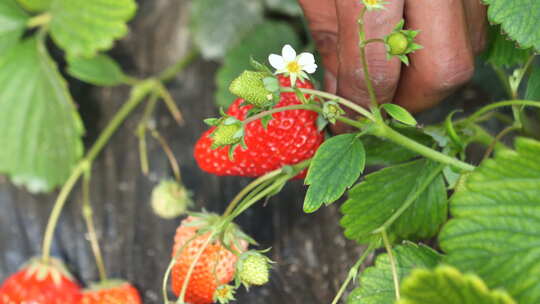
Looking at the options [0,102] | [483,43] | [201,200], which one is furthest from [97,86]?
[483,43]

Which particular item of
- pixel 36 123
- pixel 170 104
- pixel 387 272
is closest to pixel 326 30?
pixel 387 272

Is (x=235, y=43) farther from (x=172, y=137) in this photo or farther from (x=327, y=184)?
(x=327, y=184)

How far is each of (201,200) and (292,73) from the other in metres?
0.35

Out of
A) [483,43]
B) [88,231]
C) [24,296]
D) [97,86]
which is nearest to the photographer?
[483,43]

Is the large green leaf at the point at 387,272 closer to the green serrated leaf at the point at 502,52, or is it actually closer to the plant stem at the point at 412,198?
the plant stem at the point at 412,198

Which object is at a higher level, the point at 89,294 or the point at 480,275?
the point at 480,275

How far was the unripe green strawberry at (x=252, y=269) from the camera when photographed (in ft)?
1.45

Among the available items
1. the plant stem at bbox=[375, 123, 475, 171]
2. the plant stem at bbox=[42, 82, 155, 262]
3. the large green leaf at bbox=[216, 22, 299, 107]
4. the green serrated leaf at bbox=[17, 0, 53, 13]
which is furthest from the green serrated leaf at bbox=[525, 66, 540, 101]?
the green serrated leaf at bbox=[17, 0, 53, 13]

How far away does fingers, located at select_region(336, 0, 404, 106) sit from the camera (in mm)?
467

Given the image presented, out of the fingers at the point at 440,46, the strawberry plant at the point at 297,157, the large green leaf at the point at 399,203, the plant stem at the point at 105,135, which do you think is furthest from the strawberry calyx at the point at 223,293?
the plant stem at the point at 105,135

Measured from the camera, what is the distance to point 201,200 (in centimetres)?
76

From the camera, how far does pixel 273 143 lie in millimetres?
506

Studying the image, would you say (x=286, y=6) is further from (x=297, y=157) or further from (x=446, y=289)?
(x=446, y=289)

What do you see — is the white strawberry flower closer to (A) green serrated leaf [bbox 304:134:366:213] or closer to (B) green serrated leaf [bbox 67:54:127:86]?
(A) green serrated leaf [bbox 304:134:366:213]
